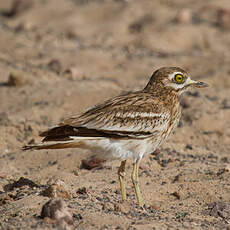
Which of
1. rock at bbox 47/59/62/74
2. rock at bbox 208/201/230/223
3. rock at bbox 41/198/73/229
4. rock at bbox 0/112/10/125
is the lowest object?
rock at bbox 0/112/10/125

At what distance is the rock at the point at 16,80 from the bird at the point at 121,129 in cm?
368

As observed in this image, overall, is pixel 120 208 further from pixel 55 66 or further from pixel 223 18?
pixel 223 18

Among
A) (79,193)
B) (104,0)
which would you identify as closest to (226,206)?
(79,193)

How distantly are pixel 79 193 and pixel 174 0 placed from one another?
986 cm

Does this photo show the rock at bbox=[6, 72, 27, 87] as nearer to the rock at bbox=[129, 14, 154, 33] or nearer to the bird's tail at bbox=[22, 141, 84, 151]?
the bird's tail at bbox=[22, 141, 84, 151]

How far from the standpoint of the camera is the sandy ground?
4461 millimetres

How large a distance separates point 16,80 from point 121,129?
4.02 metres

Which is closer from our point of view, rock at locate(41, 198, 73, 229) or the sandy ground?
rock at locate(41, 198, 73, 229)

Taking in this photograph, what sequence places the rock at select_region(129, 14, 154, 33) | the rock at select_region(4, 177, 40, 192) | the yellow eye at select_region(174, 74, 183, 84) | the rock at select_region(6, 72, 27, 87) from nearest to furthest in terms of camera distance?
the rock at select_region(4, 177, 40, 192) < the yellow eye at select_region(174, 74, 183, 84) < the rock at select_region(6, 72, 27, 87) < the rock at select_region(129, 14, 154, 33)

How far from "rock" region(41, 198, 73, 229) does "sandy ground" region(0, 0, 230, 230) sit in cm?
4

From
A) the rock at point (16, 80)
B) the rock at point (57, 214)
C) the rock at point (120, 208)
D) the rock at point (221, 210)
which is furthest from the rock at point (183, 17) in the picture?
the rock at point (57, 214)

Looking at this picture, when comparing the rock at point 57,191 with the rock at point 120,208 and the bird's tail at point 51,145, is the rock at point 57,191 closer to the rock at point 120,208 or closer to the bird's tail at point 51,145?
the bird's tail at point 51,145

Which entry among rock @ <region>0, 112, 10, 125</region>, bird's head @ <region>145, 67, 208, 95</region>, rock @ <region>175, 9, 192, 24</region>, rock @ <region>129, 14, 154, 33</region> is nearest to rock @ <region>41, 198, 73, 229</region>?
bird's head @ <region>145, 67, 208, 95</region>

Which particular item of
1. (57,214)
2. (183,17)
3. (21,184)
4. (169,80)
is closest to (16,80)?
(21,184)
